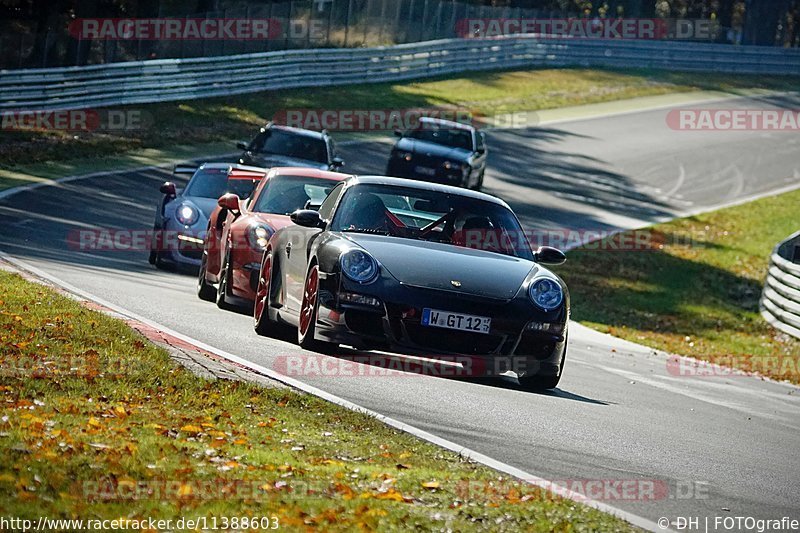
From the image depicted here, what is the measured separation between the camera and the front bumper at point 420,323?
9.83 metres

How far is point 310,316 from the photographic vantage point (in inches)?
410

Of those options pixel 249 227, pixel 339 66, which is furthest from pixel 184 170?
pixel 339 66

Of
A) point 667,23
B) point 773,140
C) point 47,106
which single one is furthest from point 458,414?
point 667,23

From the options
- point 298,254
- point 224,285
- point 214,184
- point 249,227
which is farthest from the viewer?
point 214,184

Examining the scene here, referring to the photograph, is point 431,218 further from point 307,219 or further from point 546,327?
point 546,327

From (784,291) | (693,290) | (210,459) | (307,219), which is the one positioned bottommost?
(693,290)

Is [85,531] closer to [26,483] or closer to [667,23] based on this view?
[26,483]

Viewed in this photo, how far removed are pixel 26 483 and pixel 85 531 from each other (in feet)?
2.28

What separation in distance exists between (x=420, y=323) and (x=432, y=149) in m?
20.0

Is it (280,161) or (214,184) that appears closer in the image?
(214,184)

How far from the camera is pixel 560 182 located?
118 feet

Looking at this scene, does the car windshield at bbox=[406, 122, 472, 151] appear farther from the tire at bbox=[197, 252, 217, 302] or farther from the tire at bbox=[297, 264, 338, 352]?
the tire at bbox=[297, 264, 338, 352]

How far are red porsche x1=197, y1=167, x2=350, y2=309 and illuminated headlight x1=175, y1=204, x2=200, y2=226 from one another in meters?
2.84

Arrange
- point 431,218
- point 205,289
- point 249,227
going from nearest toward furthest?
1. point 431,218
2. point 249,227
3. point 205,289
